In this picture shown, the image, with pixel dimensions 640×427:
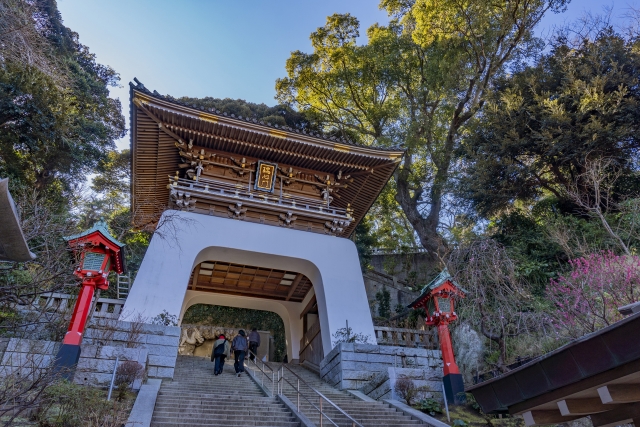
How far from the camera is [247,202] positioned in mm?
12188

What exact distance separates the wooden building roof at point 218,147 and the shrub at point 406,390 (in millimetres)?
6869

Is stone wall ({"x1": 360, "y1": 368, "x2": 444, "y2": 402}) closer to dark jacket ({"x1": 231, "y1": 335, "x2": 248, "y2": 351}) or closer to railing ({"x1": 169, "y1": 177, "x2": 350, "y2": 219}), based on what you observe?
dark jacket ({"x1": 231, "y1": 335, "x2": 248, "y2": 351})

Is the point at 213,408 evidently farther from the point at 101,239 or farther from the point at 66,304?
the point at 66,304

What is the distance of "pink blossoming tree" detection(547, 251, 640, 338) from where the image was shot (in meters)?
7.61

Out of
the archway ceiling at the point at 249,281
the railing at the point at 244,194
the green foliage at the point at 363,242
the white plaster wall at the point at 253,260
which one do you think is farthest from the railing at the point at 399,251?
the white plaster wall at the point at 253,260

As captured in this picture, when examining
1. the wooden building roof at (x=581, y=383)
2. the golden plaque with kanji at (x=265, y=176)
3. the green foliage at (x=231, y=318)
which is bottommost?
the wooden building roof at (x=581, y=383)

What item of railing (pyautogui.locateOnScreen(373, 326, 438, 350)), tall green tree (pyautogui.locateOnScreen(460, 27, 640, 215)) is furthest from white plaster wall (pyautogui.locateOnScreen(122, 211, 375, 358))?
tall green tree (pyautogui.locateOnScreen(460, 27, 640, 215))

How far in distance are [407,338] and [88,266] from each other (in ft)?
25.2

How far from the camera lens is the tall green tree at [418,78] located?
704 inches

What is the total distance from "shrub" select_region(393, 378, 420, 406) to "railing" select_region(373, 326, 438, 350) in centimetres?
229

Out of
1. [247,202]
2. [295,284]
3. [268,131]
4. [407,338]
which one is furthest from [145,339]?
[295,284]

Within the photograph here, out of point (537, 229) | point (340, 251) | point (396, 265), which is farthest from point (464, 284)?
point (396, 265)

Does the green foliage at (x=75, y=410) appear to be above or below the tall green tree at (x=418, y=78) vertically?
below

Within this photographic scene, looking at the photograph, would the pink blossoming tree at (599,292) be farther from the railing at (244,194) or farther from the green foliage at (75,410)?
the green foliage at (75,410)
